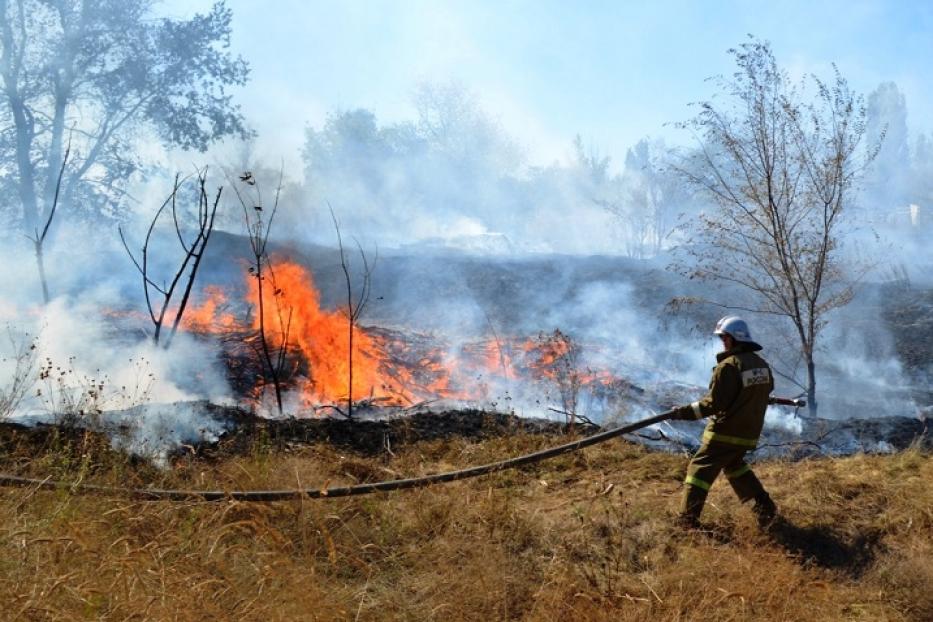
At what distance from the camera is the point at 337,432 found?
7.77 metres

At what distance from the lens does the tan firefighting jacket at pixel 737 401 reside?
5.03 m

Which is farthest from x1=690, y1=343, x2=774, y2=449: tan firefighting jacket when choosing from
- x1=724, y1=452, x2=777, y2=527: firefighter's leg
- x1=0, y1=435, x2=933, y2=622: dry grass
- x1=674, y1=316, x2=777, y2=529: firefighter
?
x1=0, y1=435, x2=933, y2=622: dry grass

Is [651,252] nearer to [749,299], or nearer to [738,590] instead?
[749,299]

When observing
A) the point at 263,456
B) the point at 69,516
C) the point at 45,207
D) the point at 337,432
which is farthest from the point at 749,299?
the point at 45,207

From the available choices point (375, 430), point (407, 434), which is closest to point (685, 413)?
point (407, 434)

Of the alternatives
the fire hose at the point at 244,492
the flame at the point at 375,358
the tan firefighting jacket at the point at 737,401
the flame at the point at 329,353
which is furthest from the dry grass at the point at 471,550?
the flame at the point at 375,358

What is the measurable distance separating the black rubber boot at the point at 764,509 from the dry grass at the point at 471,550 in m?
0.10

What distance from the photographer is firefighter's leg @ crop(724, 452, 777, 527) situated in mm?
5156

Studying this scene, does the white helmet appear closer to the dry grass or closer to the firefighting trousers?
the firefighting trousers

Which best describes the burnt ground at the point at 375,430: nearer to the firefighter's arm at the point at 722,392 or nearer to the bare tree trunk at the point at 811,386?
the firefighter's arm at the point at 722,392

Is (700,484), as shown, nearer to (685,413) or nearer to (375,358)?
(685,413)

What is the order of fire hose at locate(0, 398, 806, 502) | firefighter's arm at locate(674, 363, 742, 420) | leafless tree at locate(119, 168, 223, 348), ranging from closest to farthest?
fire hose at locate(0, 398, 806, 502)
firefighter's arm at locate(674, 363, 742, 420)
leafless tree at locate(119, 168, 223, 348)

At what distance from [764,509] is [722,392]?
1.03m

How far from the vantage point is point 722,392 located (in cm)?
503
